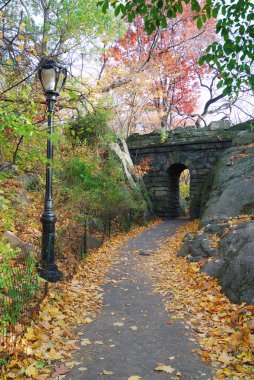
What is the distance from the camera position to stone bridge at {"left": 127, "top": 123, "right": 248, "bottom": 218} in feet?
51.4

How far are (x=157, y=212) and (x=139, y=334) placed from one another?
501 inches

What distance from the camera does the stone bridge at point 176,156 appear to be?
15.7 meters

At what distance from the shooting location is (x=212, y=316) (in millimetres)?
4371

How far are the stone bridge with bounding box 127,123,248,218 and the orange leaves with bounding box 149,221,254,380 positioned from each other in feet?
30.4

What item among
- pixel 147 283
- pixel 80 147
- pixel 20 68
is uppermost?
pixel 20 68

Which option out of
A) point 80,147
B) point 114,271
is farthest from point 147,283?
point 80,147

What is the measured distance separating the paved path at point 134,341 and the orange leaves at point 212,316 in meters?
0.19

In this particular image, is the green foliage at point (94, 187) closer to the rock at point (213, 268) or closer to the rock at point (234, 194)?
the rock at point (234, 194)

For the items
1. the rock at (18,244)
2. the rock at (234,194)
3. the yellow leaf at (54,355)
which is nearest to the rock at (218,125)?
the rock at (234,194)

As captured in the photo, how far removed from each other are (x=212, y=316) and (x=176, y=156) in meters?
12.7

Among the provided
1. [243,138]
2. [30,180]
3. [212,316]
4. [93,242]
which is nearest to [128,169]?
[243,138]

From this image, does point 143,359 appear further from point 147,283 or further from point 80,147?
point 80,147

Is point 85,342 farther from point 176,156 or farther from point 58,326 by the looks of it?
point 176,156

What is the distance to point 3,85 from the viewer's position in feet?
25.5
